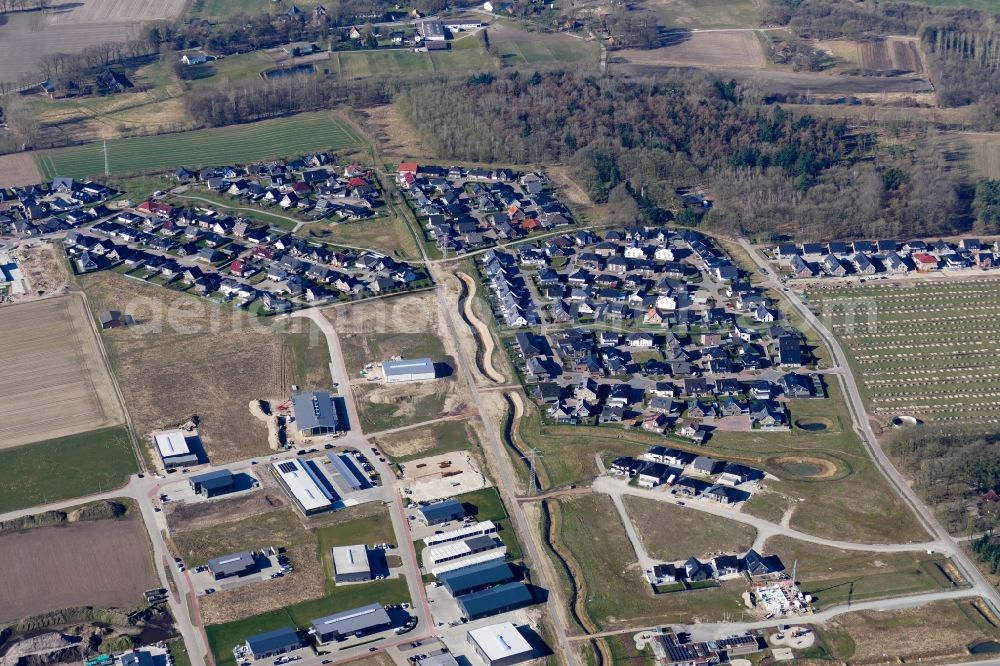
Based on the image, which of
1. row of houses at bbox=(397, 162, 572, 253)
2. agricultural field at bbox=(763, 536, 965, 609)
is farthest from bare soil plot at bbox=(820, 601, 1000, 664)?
row of houses at bbox=(397, 162, 572, 253)

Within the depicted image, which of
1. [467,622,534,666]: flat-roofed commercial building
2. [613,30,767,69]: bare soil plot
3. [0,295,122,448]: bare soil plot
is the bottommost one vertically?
[467,622,534,666]: flat-roofed commercial building

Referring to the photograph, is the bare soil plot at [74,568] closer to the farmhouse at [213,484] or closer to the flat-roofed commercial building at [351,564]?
the farmhouse at [213,484]

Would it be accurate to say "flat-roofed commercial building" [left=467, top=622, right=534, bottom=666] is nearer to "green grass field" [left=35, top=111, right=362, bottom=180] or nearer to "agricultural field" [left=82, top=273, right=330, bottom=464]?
"agricultural field" [left=82, top=273, right=330, bottom=464]

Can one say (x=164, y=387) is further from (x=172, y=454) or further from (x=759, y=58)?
(x=759, y=58)

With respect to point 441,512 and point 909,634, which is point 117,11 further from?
point 909,634


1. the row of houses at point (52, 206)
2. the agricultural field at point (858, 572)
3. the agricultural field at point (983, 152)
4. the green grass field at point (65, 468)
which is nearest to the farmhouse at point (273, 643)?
the green grass field at point (65, 468)

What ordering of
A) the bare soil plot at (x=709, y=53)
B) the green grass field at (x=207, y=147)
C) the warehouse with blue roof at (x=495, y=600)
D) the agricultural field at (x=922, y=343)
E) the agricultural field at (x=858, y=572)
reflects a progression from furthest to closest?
the bare soil plot at (x=709, y=53), the green grass field at (x=207, y=147), the agricultural field at (x=922, y=343), the agricultural field at (x=858, y=572), the warehouse with blue roof at (x=495, y=600)

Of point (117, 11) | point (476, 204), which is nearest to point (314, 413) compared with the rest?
point (476, 204)
